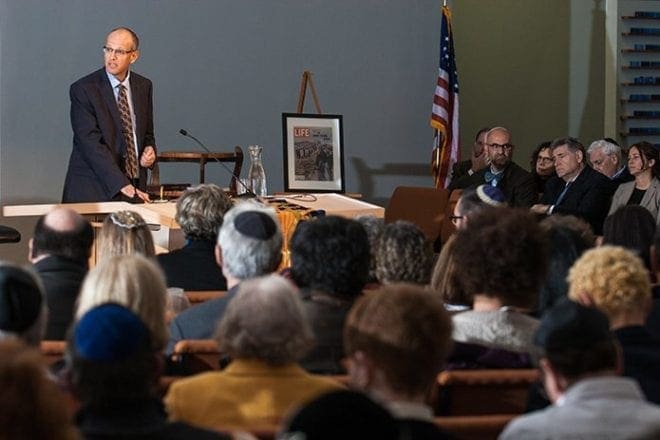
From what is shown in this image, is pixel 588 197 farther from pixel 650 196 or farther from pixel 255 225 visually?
pixel 255 225

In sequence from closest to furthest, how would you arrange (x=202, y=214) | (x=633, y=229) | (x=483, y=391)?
(x=483, y=391) → (x=633, y=229) → (x=202, y=214)

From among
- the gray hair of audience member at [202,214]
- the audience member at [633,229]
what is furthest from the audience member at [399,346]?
the gray hair of audience member at [202,214]

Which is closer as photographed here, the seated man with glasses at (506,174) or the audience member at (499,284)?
the audience member at (499,284)

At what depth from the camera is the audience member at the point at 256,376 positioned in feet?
10.7

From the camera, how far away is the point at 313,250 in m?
4.39

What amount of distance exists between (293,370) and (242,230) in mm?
1515

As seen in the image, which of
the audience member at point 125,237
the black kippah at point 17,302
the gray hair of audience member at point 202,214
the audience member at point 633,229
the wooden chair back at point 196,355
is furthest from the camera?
the gray hair of audience member at point 202,214

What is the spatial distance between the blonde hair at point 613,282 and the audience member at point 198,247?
2.22 m

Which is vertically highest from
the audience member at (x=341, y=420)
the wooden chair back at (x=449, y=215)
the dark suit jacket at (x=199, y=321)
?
the audience member at (x=341, y=420)

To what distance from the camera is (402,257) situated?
485 cm

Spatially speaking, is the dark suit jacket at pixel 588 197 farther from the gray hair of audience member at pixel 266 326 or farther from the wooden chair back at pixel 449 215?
the gray hair of audience member at pixel 266 326

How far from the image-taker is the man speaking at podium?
845 cm

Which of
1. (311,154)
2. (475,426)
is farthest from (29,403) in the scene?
(311,154)

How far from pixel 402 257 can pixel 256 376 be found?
63.9 inches
